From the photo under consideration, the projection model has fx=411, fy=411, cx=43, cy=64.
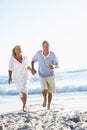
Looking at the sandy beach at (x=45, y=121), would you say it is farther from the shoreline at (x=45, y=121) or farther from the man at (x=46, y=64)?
the man at (x=46, y=64)

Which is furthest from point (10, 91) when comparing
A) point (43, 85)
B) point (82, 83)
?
point (43, 85)

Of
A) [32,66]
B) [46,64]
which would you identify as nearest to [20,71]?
[32,66]

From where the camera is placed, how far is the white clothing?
10109mm

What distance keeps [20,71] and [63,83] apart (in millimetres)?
18826

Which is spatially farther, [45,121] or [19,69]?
[19,69]

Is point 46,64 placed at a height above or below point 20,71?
above

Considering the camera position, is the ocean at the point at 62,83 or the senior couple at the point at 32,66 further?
the ocean at the point at 62,83

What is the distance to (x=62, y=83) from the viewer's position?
28922 mm

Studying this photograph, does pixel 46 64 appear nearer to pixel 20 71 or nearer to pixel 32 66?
pixel 32 66

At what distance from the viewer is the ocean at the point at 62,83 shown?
2527 centimetres

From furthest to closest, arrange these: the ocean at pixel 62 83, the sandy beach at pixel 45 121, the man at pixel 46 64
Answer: the ocean at pixel 62 83
the man at pixel 46 64
the sandy beach at pixel 45 121

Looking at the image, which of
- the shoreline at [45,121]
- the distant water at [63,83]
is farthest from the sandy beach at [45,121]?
the distant water at [63,83]

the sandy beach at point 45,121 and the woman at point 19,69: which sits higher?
the woman at point 19,69

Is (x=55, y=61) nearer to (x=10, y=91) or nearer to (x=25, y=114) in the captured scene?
(x=25, y=114)
